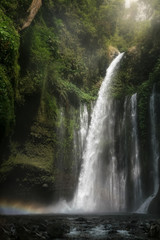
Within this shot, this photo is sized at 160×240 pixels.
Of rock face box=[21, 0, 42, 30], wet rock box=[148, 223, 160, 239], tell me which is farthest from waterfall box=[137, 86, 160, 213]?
rock face box=[21, 0, 42, 30]

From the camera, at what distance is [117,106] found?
17.6 metres

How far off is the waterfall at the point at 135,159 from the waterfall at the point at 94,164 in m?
1.43

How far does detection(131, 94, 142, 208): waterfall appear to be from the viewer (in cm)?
1314

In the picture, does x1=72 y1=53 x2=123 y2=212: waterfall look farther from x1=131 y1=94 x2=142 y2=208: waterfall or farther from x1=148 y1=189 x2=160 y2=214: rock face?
x1=148 y1=189 x2=160 y2=214: rock face

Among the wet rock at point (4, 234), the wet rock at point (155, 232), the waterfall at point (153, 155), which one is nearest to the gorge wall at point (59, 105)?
the waterfall at point (153, 155)

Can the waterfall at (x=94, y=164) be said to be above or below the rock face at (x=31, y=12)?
below

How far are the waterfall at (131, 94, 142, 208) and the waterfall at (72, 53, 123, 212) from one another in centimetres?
143

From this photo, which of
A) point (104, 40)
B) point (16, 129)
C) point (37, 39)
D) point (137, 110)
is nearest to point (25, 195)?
point (16, 129)

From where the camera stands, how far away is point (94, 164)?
15664mm

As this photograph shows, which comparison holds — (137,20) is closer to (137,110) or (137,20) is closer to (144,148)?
(137,110)

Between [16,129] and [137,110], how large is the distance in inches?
324

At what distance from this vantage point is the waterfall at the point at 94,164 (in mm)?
14344

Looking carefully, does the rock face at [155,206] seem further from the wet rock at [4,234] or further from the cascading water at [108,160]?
the wet rock at [4,234]

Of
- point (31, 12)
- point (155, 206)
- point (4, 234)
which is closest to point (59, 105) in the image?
point (31, 12)
